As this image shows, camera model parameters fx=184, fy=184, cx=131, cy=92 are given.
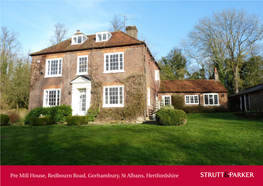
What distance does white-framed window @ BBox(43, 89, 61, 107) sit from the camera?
60.4 ft

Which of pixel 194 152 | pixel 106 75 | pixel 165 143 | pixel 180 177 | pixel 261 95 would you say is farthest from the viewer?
pixel 261 95

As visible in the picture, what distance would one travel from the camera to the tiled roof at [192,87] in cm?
2571

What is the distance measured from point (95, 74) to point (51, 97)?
5249 millimetres

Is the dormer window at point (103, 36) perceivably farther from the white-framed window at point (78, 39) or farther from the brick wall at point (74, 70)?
the white-framed window at point (78, 39)

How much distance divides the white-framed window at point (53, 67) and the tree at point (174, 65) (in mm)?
24678

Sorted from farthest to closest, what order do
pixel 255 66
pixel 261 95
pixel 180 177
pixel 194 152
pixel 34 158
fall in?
pixel 255 66 → pixel 261 95 → pixel 194 152 → pixel 34 158 → pixel 180 177

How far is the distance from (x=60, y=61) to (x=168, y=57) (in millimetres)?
31562

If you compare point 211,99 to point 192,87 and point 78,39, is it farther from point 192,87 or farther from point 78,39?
point 78,39

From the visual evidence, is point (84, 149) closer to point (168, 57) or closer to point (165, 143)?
point (165, 143)

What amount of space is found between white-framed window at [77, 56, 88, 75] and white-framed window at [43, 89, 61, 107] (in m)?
2.94

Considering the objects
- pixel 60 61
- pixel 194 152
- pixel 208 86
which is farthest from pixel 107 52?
pixel 208 86

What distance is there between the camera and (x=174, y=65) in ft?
143

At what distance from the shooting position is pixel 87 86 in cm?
1756

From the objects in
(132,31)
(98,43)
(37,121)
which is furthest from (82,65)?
(37,121)
